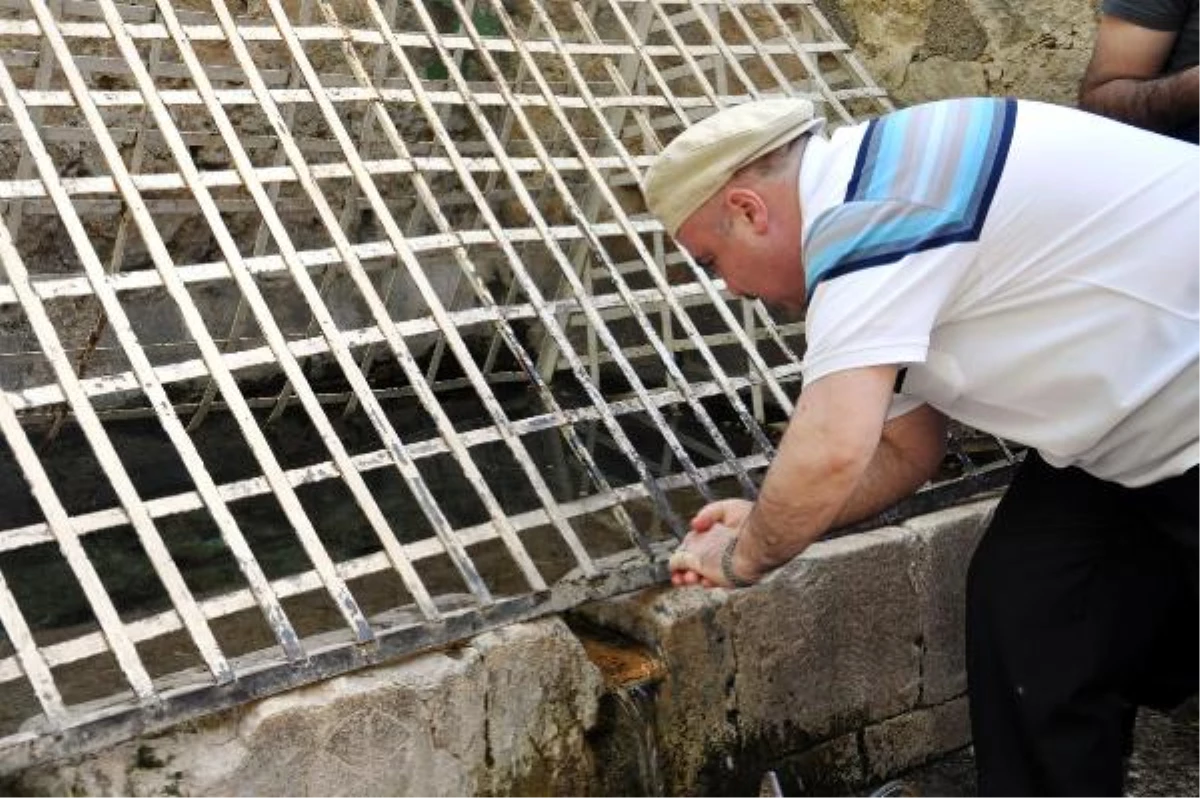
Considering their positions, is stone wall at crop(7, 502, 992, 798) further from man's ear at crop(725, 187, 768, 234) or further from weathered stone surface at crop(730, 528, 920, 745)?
man's ear at crop(725, 187, 768, 234)

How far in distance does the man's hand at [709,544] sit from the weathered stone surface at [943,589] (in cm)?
95

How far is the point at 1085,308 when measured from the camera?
2.27 metres

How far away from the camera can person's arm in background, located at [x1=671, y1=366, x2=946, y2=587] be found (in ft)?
7.01

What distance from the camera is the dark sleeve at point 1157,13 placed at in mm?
3309

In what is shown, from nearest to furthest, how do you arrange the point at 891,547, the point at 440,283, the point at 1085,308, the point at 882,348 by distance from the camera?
the point at 882,348 < the point at 1085,308 < the point at 891,547 < the point at 440,283

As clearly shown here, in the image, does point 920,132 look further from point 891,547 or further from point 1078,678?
point 891,547

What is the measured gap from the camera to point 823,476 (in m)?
2.18

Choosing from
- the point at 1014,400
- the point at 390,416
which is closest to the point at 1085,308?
the point at 1014,400

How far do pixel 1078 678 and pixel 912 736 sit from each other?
40.0 inches

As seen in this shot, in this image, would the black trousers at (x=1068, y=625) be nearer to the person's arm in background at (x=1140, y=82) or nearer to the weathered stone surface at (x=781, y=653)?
the weathered stone surface at (x=781, y=653)

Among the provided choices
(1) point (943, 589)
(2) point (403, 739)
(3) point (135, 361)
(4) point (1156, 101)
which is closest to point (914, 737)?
(1) point (943, 589)

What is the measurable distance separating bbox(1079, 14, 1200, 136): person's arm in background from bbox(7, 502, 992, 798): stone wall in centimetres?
96

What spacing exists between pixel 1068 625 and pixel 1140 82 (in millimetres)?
1392

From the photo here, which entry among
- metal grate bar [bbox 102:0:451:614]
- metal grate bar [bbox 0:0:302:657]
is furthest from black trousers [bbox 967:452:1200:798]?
metal grate bar [bbox 0:0:302:657]
